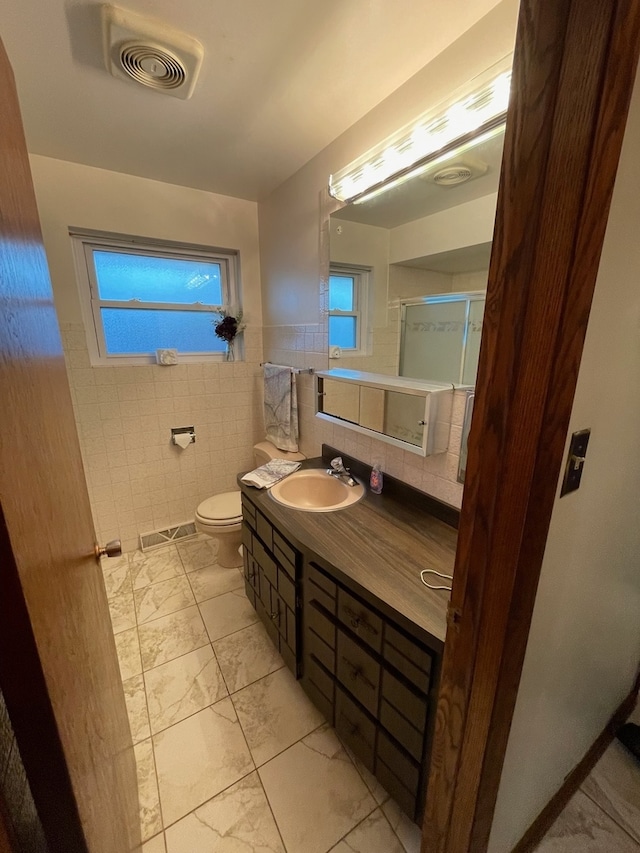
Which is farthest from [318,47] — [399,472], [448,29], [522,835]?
[522,835]

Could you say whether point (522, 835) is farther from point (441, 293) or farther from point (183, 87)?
point (183, 87)

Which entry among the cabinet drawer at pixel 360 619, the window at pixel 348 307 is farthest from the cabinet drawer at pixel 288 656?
the window at pixel 348 307

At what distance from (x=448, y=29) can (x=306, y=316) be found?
4.00 feet

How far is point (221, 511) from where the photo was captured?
219cm

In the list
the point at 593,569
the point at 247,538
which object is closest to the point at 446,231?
the point at 593,569

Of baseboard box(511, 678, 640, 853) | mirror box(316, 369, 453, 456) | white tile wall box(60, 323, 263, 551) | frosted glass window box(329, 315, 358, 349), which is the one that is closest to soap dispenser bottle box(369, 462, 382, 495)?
mirror box(316, 369, 453, 456)

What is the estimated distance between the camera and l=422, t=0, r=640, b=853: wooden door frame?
435mm

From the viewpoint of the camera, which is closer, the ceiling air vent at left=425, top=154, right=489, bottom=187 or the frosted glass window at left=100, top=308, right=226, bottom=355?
the ceiling air vent at left=425, top=154, right=489, bottom=187

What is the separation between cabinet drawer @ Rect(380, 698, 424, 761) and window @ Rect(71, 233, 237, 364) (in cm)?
227

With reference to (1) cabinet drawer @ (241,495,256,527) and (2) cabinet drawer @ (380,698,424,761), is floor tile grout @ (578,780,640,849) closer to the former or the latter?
(2) cabinet drawer @ (380,698,424,761)

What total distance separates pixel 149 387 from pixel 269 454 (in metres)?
0.92

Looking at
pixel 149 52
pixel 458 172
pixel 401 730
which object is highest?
pixel 149 52

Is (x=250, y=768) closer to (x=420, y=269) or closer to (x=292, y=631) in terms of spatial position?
(x=292, y=631)

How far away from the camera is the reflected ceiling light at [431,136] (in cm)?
100
